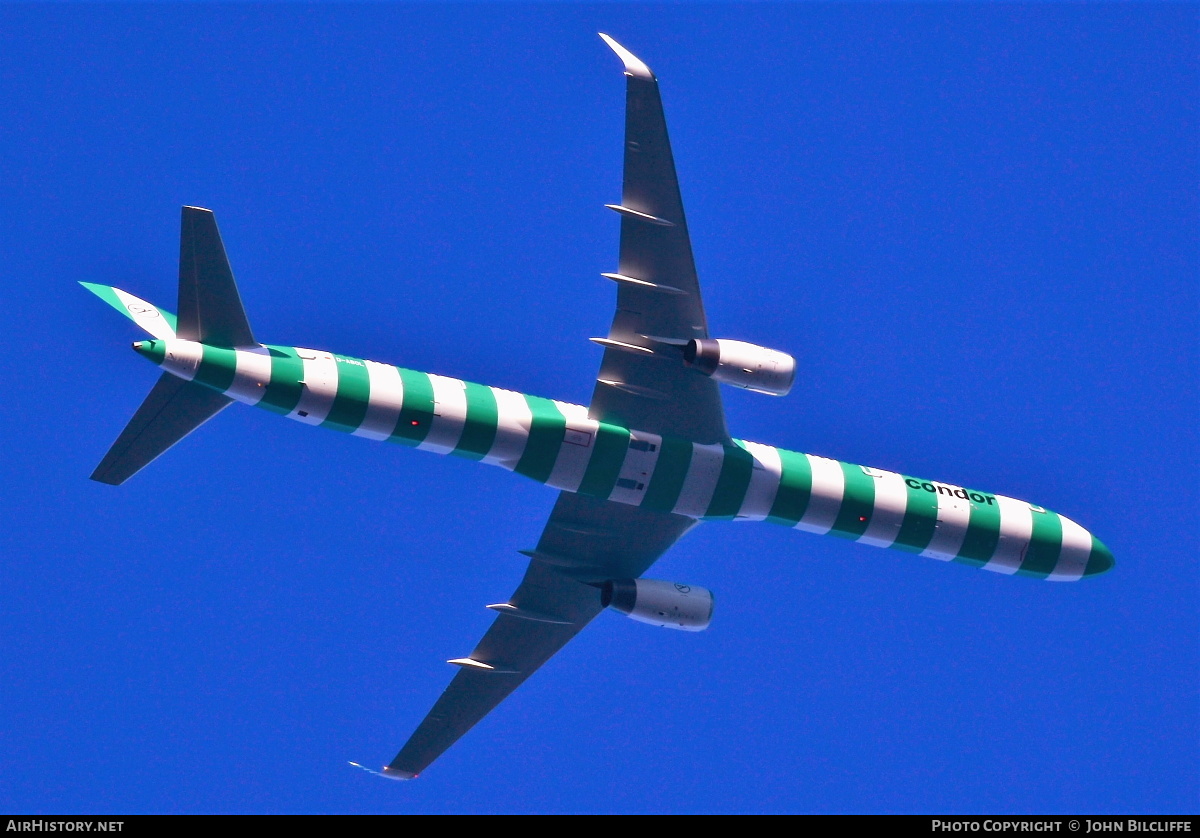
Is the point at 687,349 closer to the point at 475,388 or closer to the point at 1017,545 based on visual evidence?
the point at 475,388

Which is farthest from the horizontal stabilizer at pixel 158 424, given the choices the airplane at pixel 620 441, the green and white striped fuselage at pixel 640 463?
the green and white striped fuselage at pixel 640 463

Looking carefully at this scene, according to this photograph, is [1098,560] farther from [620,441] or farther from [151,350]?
[151,350]

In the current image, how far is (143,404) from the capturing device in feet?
144

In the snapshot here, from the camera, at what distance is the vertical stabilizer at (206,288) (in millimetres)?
42875

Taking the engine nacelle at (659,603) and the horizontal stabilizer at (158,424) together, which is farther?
the engine nacelle at (659,603)

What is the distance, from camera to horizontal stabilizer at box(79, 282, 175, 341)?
144ft

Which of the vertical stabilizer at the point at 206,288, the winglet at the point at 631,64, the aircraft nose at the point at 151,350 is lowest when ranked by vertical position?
the aircraft nose at the point at 151,350

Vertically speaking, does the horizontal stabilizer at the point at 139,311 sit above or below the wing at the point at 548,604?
above

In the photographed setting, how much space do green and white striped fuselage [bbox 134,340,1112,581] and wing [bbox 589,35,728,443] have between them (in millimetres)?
593

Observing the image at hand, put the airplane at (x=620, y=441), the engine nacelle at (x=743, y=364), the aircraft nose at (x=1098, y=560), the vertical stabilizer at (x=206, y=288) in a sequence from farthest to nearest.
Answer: the aircraft nose at (x=1098, y=560) < the engine nacelle at (x=743, y=364) < the airplane at (x=620, y=441) < the vertical stabilizer at (x=206, y=288)

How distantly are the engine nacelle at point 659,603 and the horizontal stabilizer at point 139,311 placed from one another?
12593mm

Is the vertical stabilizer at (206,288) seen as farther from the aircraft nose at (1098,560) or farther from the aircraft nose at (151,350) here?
the aircraft nose at (1098,560)

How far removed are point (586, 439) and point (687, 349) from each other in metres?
3.14

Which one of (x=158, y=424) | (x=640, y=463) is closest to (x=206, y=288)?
(x=158, y=424)
